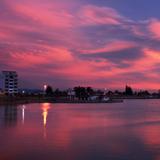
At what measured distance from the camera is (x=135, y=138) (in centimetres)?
2356

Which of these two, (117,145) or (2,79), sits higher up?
(2,79)

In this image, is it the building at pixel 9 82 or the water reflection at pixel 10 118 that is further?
the building at pixel 9 82

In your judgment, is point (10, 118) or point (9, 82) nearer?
point (10, 118)

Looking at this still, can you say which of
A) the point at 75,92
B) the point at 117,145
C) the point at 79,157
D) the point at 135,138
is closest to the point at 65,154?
the point at 79,157

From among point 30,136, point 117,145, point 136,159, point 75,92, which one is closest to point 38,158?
point 136,159

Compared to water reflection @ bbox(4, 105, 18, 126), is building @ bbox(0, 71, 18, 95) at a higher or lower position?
higher

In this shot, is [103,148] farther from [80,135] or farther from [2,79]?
[2,79]

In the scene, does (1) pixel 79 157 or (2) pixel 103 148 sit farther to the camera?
(2) pixel 103 148

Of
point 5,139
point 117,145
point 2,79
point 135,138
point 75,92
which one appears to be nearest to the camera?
point 117,145

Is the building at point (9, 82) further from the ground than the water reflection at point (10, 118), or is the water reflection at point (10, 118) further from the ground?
the building at point (9, 82)

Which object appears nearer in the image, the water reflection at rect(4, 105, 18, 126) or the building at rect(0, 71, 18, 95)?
the water reflection at rect(4, 105, 18, 126)

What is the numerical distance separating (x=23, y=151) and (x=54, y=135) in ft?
21.0

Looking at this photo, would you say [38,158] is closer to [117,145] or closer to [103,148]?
[103,148]

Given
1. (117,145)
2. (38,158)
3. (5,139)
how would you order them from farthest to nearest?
(5,139), (117,145), (38,158)
